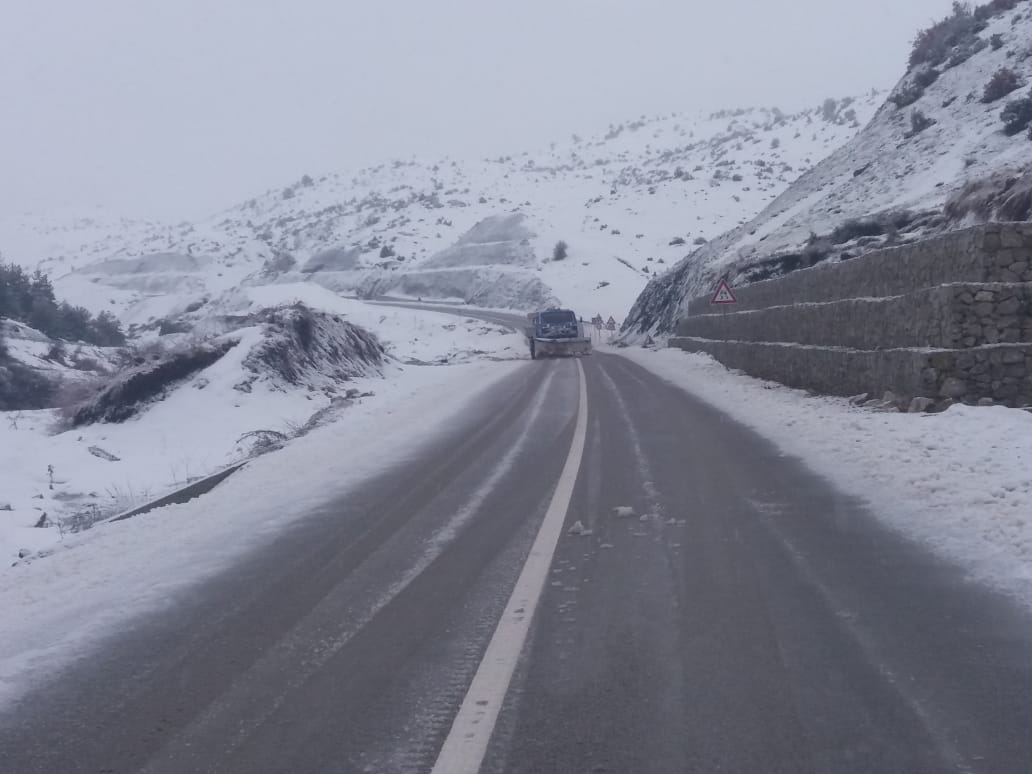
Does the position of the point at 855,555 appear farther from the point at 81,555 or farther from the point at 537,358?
the point at 537,358

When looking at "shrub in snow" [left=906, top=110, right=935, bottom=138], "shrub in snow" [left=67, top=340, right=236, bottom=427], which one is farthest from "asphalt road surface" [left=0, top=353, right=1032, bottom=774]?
"shrub in snow" [left=906, top=110, right=935, bottom=138]

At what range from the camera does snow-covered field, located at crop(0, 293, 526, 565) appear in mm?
13773

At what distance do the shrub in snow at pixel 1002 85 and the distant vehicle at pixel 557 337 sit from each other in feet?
64.4

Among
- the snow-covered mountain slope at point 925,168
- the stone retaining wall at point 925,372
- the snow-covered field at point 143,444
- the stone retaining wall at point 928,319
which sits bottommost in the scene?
the snow-covered field at point 143,444

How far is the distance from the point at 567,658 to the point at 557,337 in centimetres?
4017

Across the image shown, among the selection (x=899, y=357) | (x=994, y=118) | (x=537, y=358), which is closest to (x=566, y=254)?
(x=537, y=358)

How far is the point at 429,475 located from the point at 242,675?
6.91 m

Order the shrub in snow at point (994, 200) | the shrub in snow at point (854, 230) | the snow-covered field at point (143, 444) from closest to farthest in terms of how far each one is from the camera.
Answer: the snow-covered field at point (143, 444), the shrub in snow at point (994, 200), the shrub in snow at point (854, 230)

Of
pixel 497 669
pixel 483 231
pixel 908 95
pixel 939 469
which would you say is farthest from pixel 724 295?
pixel 483 231

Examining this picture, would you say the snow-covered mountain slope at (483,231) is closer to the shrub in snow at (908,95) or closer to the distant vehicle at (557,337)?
the distant vehicle at (557,337)

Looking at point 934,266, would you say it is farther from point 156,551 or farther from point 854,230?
point 854,230

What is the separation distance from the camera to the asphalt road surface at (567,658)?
4.54 m

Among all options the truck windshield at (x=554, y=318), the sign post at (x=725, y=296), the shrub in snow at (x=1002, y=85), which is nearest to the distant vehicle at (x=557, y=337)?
the truck windshield at (x=554, y=318)

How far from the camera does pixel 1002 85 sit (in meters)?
32.4
